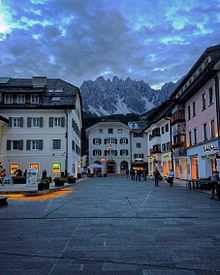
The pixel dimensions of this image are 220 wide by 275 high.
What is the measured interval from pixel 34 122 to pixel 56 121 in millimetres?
3089

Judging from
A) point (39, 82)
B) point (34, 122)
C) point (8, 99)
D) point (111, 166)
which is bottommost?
point (111, 166)

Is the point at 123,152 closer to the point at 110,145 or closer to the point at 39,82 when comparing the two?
the point at 110,145

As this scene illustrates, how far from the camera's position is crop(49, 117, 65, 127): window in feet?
135

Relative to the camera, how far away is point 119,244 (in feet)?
21.3

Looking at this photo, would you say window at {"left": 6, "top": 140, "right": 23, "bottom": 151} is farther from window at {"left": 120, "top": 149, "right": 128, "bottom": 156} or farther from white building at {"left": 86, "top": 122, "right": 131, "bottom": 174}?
window at {"left": 120, "top": 149, "right": 128, "bottom": 156}

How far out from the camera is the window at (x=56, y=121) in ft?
135

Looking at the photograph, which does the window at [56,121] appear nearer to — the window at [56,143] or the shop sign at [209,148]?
the window at [56,143]

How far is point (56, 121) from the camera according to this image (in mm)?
41438

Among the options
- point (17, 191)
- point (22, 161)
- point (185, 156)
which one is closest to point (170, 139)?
point (185, 156)

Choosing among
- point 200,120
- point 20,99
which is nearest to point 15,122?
point 20,99

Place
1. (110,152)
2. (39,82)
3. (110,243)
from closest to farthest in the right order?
(110,243) < (39,82) < (110,152)

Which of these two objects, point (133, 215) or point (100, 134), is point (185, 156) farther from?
point (100, 134)

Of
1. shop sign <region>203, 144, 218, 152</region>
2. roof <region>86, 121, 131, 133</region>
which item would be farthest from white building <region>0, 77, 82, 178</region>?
roof <region>86, 121, 131, 133</region>

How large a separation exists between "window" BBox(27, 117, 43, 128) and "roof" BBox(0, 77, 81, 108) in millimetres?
1828
